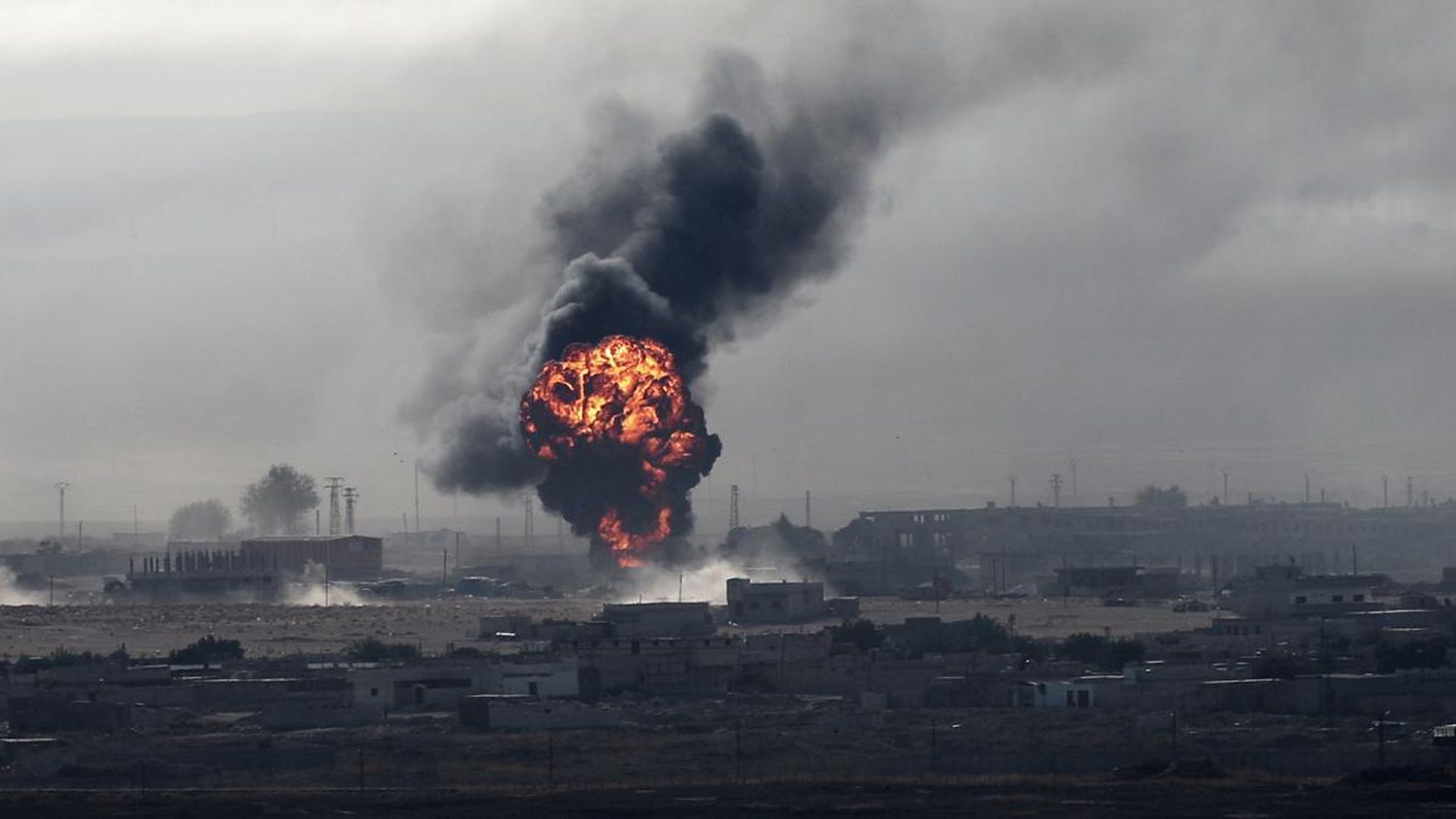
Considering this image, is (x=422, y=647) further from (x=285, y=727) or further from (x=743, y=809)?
(x=743, y=809)

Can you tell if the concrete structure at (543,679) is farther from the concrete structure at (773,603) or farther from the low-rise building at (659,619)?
the concrete structure at (773,603)

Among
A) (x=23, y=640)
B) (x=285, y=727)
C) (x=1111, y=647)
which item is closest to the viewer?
(x=285, y=727)

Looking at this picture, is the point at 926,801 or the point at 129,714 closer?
the point at 926,801

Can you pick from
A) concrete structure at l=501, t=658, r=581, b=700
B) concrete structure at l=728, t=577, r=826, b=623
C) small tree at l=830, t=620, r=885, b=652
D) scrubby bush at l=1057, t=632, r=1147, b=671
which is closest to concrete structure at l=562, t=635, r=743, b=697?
concrete structure at l=501, t=658, r=581, b=700

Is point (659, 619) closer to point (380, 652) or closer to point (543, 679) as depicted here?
point (380, 652)

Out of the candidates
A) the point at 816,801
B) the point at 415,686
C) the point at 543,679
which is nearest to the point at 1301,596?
the point at 543,679

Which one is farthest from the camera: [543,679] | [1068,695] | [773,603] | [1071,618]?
[1071,618]

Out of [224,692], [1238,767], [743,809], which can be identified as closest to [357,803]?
[743,809]

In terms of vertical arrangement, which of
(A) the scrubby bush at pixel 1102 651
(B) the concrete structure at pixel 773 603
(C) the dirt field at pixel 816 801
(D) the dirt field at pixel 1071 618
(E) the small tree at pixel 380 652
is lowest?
(C) the dirt field at pixel 816 801

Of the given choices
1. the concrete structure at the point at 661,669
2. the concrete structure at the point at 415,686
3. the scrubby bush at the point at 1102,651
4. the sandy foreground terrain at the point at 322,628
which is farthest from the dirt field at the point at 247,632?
the scrubby bush at the point at 1102,651
